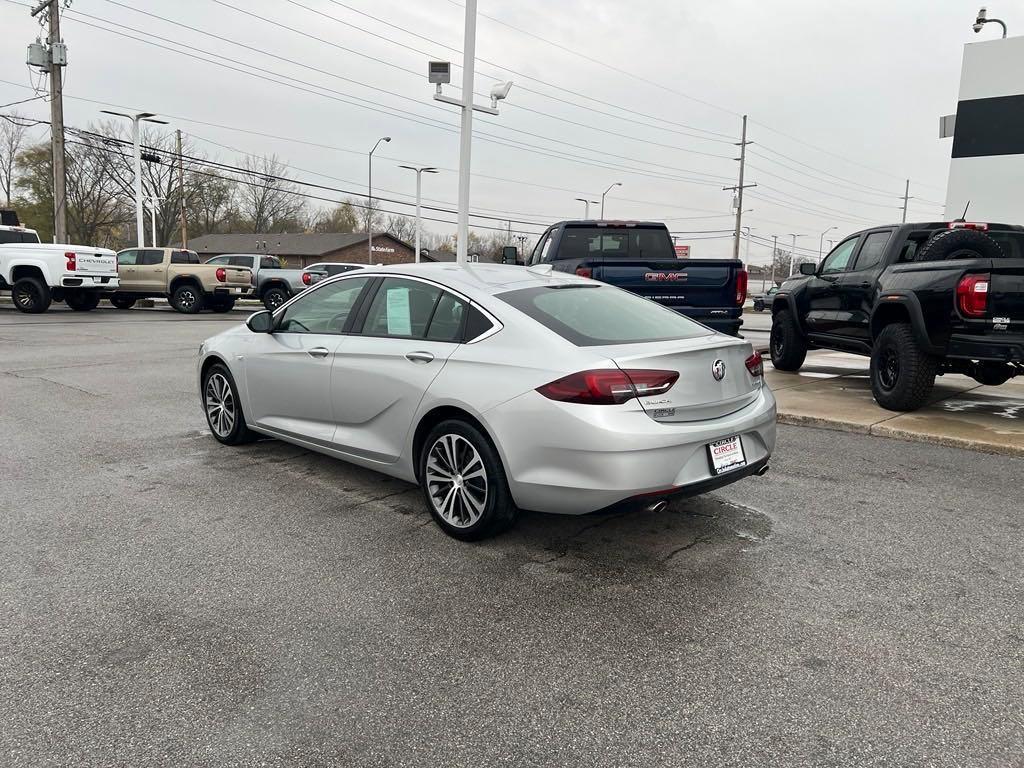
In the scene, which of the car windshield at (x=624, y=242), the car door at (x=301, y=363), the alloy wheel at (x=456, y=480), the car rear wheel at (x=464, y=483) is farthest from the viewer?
the car windshield at (x=624, y=242)

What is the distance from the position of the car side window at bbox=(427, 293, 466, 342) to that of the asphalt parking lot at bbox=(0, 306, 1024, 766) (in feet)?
3.69

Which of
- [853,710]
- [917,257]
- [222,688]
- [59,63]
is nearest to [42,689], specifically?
[222,688]

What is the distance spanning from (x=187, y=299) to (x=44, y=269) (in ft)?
15.0

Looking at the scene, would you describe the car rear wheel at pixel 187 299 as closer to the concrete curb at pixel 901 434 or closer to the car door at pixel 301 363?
the car door at pixel 301 363

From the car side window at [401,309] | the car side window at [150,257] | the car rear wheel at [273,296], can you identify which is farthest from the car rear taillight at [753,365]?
the car side window at [150,257]

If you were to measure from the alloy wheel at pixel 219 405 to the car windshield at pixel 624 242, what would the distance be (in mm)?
6171

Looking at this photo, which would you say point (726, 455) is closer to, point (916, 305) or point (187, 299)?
point (916, 305)

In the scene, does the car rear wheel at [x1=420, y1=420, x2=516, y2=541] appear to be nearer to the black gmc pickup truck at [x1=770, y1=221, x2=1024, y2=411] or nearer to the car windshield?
the black gmc pickup truck at [x1=770, y1=221, x2=1024, y2=411]

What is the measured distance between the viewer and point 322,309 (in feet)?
17.3

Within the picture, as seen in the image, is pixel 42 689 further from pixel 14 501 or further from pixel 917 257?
pixel 917 257

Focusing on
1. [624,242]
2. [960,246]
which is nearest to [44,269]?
[624,242]

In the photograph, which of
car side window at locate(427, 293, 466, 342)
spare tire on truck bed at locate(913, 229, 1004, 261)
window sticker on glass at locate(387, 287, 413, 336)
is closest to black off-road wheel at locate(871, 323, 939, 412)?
spare tire on truck bed at locate(913, 229, 1004, 261)

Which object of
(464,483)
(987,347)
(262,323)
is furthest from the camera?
(987,347)

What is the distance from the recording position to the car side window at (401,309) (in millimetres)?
4473
